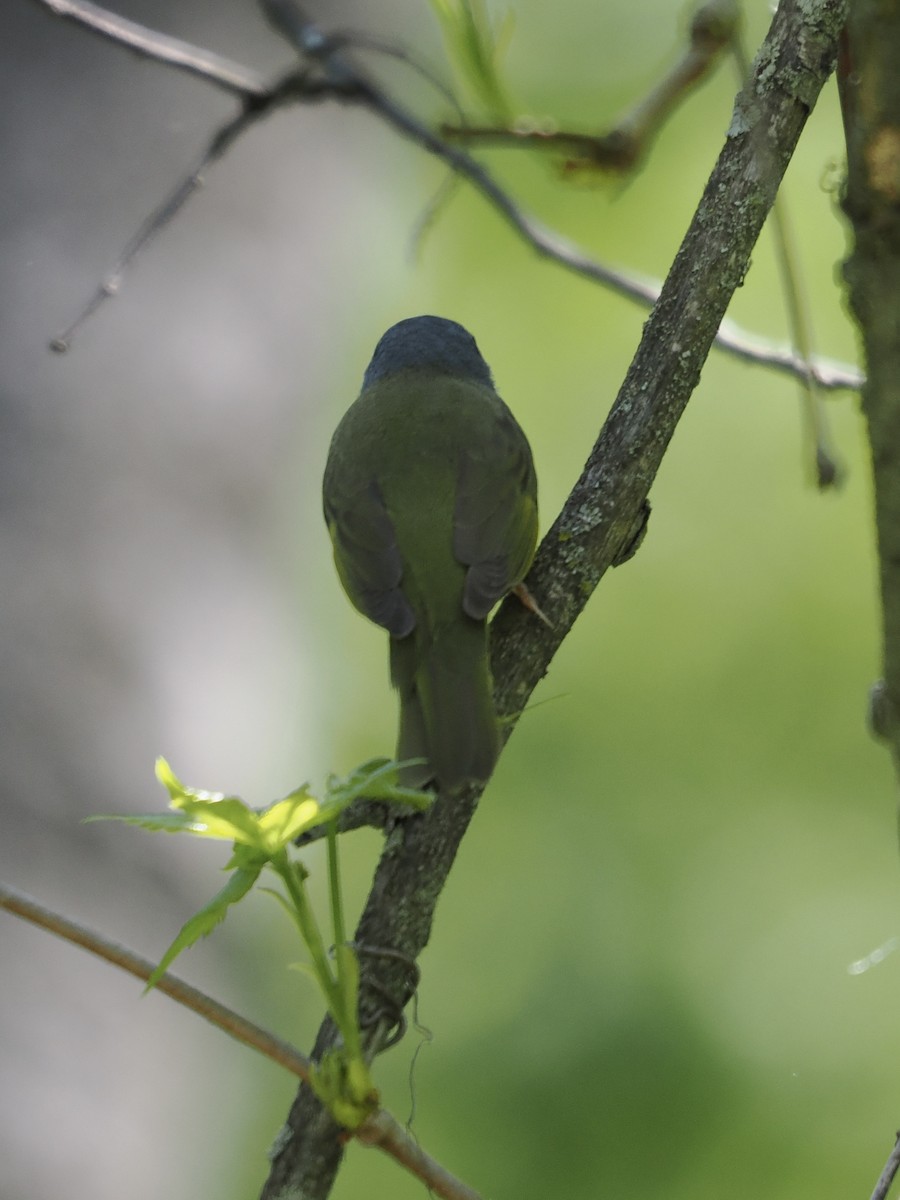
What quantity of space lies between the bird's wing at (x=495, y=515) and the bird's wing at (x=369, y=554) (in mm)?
168

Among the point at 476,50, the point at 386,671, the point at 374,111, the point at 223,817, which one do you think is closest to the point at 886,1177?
the point at 223,817

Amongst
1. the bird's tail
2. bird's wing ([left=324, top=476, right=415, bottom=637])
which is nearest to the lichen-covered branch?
the bird's tail

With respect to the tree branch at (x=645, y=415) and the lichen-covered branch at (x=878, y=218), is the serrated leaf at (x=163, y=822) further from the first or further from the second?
the lichen-covered branch at (x=878, y=218)

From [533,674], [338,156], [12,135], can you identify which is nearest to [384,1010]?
[533,674]

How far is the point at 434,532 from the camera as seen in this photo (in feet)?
10.8

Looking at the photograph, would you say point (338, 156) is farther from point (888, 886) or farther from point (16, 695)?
point (888, 886)

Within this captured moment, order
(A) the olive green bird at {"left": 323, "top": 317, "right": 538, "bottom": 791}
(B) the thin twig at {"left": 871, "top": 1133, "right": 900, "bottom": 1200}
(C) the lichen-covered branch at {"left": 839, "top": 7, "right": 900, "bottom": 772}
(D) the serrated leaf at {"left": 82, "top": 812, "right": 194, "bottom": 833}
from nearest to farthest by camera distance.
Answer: (C) the lichen-covered branch at {"left": 839, "top": 7, "right": 900, "bottom": 772}
(D) the serrated leaf at {"left": 82, "top": 812, "right": 194, "bottom": 833}
(B) the thin twig at {"left": 871, "top": 1133, "right": 900, "bottom": 1200}
(A) the olive green bird at {"left": 323, "top": 317, "right": 538, "bottom": 791}

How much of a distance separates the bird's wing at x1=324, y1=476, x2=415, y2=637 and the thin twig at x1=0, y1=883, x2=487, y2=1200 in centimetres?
164

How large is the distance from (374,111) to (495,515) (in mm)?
960

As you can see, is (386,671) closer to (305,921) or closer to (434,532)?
(434,532)

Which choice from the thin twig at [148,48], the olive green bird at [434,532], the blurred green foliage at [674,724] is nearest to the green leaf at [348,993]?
the olive green bird at [434,532]

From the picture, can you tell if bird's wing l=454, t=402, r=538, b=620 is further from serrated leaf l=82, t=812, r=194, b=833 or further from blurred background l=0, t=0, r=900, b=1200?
serrated leaf l=82, t=812, r=194, b=833

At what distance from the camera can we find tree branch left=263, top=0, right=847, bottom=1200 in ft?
6.34

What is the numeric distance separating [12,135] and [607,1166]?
15.3 feet
